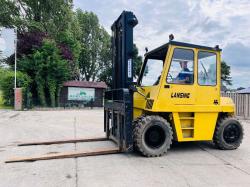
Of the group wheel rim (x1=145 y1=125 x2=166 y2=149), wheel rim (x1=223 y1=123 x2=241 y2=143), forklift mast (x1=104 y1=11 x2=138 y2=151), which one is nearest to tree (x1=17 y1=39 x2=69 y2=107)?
forklift mast (x1=104 y1=11 x2=138 y2=151)

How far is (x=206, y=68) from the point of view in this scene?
684cm

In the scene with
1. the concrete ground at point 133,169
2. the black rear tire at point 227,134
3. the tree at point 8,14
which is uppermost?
the tree at point 8,14

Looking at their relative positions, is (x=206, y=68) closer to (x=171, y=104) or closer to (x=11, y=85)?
(x=171, y=104)

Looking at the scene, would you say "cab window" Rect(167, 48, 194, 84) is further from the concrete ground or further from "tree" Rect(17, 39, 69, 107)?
"tree" Rect(17, 39, 69, 107)

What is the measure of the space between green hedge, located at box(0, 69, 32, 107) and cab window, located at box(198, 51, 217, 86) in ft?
67.4

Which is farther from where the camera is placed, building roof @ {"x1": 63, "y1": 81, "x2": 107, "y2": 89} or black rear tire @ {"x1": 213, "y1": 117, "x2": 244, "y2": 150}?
building roof @ {"x1": 63, "y1": 81, "x2": 107, "y2": 89}

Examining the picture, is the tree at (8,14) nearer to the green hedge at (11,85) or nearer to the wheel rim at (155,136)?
the green hedge at (11,85)

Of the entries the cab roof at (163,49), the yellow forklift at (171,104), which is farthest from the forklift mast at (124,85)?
the cab roof at (163,49)

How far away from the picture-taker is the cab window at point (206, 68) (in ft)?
22.1

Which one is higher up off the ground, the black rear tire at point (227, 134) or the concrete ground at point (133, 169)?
the black rear tire at point (227, 134)

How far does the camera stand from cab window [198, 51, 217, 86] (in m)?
6.72

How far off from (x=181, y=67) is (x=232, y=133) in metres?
2.35

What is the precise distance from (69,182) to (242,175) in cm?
312

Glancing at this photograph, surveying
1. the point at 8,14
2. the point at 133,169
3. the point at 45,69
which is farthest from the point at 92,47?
the point at 133,169
